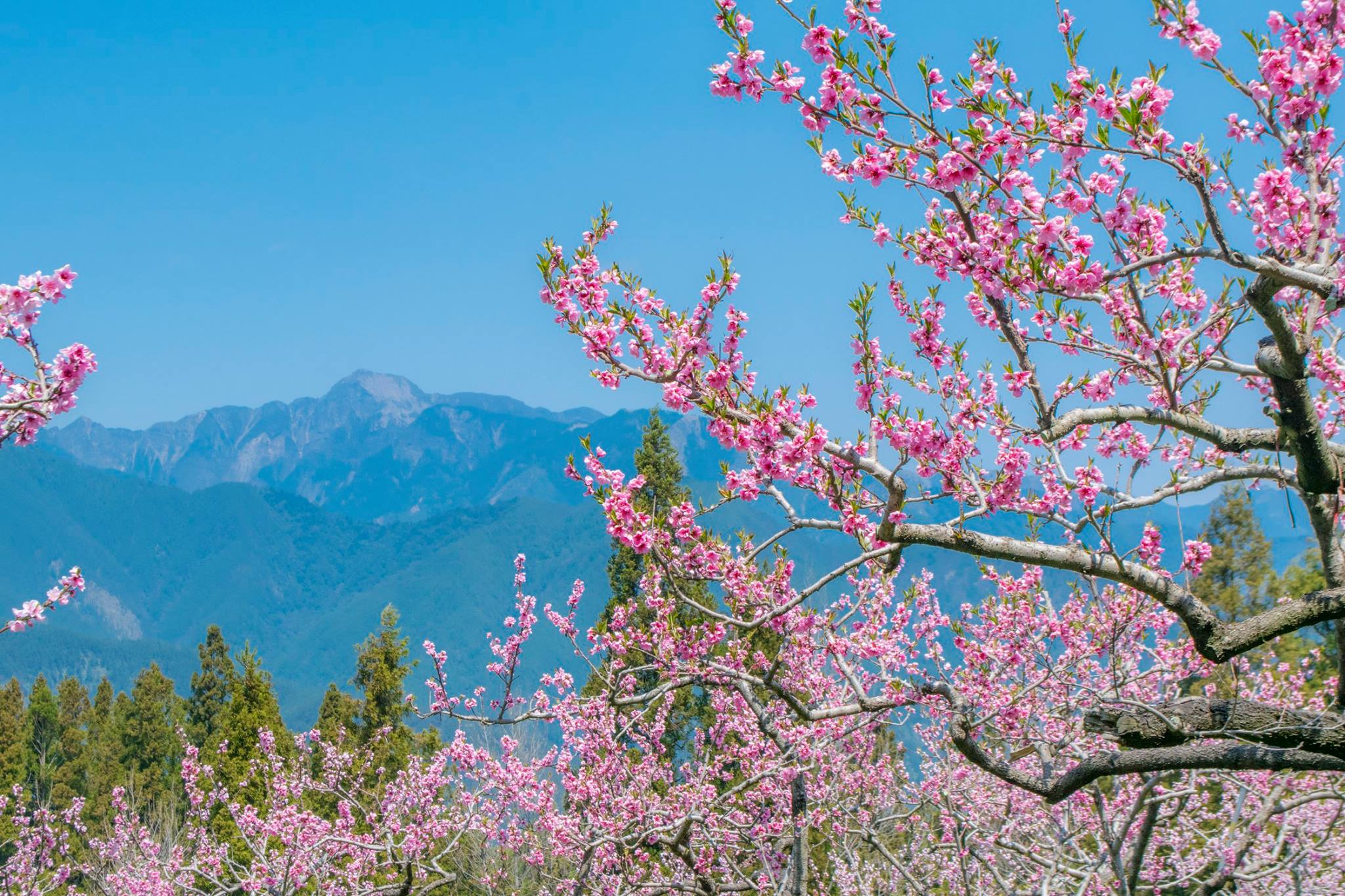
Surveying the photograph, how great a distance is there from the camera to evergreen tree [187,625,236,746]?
3519 centimetres

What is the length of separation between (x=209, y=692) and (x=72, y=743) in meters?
5.67

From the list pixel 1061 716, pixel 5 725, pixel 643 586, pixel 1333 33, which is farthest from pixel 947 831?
pixel 5 725

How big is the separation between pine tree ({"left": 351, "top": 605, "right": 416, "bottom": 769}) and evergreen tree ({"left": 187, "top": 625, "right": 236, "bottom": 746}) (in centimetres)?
971

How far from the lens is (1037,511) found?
4.29 m

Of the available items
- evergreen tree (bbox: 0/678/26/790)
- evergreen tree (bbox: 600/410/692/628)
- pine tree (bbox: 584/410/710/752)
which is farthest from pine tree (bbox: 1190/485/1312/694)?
evergreen tree (bbox: 0/678/26/790)

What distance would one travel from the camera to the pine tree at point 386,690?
85.3 ft

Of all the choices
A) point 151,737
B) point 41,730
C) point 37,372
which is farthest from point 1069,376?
point 41,730

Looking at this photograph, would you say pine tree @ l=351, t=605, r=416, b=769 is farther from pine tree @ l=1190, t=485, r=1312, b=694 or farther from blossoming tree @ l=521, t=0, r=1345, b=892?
blossoming tree @ l=521, t=0, r=1345, b=892

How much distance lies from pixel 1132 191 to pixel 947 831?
24.8ft

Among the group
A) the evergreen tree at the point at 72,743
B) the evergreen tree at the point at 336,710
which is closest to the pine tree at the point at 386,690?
the evergreen tree at the point at 336,710

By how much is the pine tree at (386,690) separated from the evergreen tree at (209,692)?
9.71 m

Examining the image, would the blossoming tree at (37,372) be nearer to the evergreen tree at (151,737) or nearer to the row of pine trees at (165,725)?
the row of pine trees at (165,725)

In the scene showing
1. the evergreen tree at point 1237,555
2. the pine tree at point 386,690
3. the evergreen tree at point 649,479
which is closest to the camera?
the evergreen tree at point 1237,555

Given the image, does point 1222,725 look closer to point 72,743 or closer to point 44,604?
point 44,604
